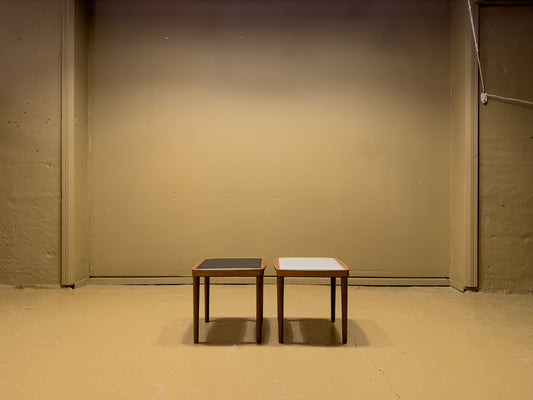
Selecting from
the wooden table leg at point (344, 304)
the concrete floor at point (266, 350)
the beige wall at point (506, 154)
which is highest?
the beige wall at point (506, 154)

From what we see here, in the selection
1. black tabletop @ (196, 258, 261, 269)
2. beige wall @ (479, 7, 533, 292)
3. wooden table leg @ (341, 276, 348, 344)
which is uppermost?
beige wall @ (479, 7, 533, 292)

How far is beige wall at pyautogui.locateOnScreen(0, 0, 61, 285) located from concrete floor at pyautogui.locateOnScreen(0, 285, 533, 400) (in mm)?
558

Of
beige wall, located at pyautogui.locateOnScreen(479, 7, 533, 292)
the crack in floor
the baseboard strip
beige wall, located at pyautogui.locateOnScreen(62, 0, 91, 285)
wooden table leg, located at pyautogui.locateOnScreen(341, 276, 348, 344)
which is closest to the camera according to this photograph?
the crack in floor

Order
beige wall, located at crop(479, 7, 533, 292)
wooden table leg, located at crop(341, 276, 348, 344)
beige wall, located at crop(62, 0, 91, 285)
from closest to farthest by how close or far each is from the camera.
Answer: wooden table leg, located at crop(341, 276, 348, 344) < beige wall, located at crop(479, 7, 533, 292) < beige wall, located at crop(62, 0, 91, 285)

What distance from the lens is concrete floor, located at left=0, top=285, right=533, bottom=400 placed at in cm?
136

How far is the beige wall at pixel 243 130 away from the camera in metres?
3.16

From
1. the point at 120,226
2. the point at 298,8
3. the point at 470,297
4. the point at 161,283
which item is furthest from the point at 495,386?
the point at 298,8

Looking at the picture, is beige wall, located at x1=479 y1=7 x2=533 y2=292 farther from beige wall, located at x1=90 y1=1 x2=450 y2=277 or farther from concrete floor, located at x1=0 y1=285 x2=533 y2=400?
beige wall, located at x1=90 y1=1 x2=450 y2=277

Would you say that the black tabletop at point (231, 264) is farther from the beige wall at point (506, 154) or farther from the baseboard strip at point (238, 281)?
the beige wall at point (506, 154)

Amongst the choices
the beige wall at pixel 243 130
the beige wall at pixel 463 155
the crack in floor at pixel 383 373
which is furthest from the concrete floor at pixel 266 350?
the beige wall at pixel 243 130

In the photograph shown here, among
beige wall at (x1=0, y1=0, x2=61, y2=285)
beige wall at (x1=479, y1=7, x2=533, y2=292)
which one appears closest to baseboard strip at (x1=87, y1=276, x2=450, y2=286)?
beige wall at (x1=0, y1=0, x2=61, y2=285)

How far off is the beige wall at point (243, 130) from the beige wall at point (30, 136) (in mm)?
345

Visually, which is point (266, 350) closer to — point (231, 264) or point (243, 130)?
point (231, 264)

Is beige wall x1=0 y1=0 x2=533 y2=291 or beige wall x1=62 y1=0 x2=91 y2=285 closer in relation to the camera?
beige wall x1=62 y1=0 x2=91 y2=285
